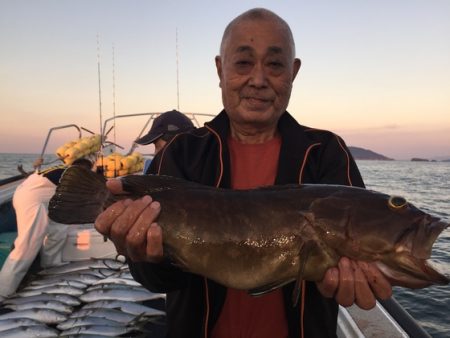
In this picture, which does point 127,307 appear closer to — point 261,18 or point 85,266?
point 85,266

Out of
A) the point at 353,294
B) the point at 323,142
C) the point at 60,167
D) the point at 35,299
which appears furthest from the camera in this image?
the point at 60,167

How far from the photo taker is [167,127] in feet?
23.9

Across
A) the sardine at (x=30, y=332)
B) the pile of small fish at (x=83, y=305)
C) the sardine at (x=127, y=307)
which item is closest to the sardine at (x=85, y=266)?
the pile of small fish at (x=83, y=305)

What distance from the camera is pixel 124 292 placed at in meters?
6.59

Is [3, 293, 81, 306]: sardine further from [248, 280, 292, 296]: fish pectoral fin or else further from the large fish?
[248, 280, 292, 296]: fish pectoral fin

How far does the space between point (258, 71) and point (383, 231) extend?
4.49ft

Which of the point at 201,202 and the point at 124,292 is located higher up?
the point at 201,202

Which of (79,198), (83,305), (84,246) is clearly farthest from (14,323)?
(79,198)

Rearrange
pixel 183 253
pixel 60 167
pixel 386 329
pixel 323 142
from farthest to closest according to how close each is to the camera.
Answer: pixel 60 167
pixel 386 329
pixel 323 142
pixel 183 253

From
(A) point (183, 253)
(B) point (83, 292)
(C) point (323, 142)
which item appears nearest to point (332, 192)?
(C) point (323, 142)

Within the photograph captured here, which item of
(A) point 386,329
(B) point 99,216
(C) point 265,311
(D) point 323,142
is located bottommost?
(A) point 386,329

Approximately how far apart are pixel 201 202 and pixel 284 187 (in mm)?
550

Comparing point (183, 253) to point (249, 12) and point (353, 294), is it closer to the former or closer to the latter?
point (353, 294)

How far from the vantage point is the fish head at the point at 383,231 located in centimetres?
218
